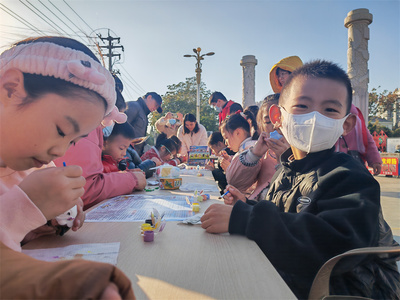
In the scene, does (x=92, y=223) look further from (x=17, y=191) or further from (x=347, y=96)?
(x=347, y=96)

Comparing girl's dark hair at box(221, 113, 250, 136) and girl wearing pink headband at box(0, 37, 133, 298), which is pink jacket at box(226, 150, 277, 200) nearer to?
girl's dark hair at box(221, 113, 250, 136)

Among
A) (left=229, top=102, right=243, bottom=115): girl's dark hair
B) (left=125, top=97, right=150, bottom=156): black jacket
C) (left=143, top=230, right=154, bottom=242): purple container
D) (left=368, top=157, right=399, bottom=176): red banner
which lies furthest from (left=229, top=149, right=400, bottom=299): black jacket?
(left=368, top=157, right=399, bottom=176): red banner

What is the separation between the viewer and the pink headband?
660 millimetres

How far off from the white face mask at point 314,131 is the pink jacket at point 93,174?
1.10 meters

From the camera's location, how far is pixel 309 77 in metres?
1.32

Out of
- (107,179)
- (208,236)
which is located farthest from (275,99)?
(208,236)

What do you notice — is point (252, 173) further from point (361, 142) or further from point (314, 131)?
point (361, 142)

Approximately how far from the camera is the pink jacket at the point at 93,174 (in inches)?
58.6

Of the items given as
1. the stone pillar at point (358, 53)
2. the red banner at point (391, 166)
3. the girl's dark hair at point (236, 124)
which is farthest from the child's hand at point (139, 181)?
the red banner at point (391, 166)

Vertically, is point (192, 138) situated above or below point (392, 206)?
above

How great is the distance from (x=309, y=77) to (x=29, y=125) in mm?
1194

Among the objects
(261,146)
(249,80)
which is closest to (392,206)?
(261,146)

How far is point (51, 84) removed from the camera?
67 cm

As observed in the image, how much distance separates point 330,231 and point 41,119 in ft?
2.96
